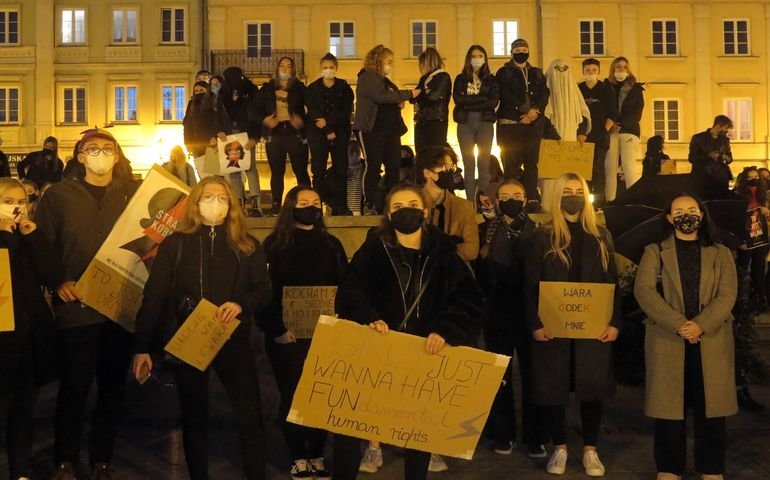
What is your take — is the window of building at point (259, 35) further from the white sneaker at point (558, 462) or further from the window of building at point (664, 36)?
the white sneaker at point (558, 462)

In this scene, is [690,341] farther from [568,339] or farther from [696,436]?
[568,339]

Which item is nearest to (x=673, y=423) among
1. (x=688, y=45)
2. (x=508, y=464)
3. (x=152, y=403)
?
(x=508, y=464)

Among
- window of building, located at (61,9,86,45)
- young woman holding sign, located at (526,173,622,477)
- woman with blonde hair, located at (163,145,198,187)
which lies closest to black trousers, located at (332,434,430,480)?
young woman holding sign, located at (526,173,622,477)

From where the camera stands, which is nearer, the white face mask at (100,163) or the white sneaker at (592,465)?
the white face mask at (100,163)

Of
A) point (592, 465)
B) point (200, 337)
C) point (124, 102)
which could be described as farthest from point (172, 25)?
point (200, 337)

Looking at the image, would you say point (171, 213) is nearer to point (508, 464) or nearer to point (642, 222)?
point (508, 464)

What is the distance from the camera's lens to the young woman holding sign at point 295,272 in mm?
7355

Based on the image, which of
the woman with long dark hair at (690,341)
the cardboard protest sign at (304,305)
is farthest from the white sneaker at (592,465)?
the cardboard protest sign at (304,305)

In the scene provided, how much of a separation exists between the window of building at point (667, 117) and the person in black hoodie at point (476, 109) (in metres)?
33.2

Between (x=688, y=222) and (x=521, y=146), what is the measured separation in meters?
5.34

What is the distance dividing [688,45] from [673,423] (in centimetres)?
3972

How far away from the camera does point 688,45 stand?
44.1 meters

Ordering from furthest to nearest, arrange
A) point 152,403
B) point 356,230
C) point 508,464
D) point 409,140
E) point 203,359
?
point 409,140 → point 356,230 → point 152,403 → point 508,464 → point 203,359

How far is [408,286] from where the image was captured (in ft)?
20.5
